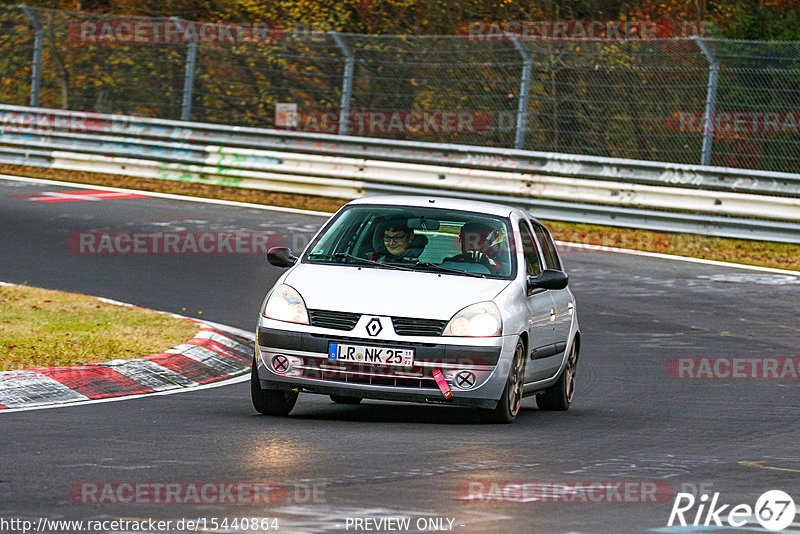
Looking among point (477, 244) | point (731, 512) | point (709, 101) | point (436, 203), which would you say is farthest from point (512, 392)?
point (709, 101)

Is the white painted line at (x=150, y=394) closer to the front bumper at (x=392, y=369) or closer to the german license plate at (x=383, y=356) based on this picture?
the front bumper at (x=392, y=369)

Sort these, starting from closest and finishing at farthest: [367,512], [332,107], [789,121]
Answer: [367,512]
[789,121]
[332,107]

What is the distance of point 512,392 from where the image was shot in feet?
29.8

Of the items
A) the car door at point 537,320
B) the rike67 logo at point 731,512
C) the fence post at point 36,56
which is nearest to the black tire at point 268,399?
the car door at point 537,320

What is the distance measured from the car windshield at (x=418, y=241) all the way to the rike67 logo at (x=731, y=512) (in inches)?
124

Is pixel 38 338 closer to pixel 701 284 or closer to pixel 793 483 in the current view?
pixel 793 483

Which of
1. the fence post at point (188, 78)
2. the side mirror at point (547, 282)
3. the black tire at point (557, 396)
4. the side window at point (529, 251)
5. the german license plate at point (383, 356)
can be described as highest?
the fence post at point (188, 78)

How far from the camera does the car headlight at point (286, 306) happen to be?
348 inches

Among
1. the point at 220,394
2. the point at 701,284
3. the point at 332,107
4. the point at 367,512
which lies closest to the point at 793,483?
the point at 367,512

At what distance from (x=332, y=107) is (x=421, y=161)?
7.35ft

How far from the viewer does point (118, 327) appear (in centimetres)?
1209

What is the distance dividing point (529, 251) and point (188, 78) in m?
16.2

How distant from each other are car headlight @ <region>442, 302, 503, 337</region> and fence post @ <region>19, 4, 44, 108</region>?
1941cm

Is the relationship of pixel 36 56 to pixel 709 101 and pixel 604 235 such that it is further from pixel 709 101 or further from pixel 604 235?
pixel 709 101
